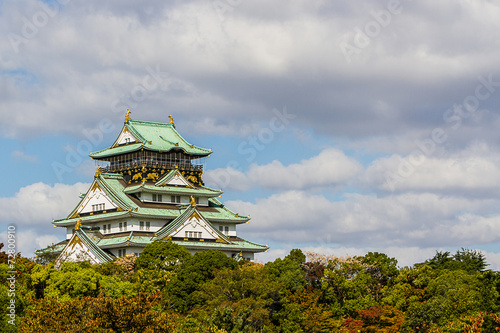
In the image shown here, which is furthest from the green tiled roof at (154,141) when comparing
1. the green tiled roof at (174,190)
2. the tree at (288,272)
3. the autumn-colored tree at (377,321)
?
the autumn-colored tree at (377,321)

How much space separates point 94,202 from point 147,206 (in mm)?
6028

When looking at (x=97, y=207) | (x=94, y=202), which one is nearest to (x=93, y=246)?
(x=97, y=207)

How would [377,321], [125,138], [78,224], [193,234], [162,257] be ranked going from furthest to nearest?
[125,138] → [193,234] → [78,224] → [162,257] → [377,321]

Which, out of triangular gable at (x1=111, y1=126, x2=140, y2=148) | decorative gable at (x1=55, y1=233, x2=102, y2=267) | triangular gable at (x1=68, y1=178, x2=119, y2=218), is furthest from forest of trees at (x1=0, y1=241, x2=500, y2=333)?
triangular gable at (x1=111, y1=126, x2=140, y2=148)

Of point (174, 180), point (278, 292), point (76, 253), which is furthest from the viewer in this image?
point (174, 180)

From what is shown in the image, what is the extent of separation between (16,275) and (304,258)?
23904 mm

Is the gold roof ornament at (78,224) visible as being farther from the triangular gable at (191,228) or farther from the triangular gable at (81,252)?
the triangular gable at (191,228)

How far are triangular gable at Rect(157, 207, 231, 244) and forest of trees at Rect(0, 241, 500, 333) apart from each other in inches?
370

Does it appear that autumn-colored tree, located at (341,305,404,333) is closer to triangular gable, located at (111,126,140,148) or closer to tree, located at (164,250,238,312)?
tree, located at (164,250,238,312)

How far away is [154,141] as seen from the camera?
95.7 meters

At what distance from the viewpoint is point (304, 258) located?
239 feet

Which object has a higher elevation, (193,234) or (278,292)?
(193,234)

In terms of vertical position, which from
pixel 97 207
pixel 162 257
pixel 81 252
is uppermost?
pixel 97 207

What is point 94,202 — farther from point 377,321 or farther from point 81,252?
point 377,321
